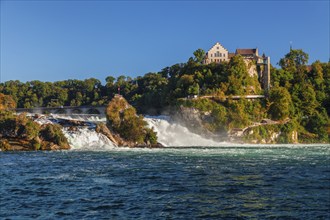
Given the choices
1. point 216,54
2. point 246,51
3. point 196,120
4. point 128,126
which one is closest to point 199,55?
point 216,54

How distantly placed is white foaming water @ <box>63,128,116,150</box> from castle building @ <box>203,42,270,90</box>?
5080 cm

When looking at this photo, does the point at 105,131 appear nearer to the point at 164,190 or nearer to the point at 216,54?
the point at 164,190

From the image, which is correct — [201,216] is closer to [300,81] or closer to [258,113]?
[258,113]

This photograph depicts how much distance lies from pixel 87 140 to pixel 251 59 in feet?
197

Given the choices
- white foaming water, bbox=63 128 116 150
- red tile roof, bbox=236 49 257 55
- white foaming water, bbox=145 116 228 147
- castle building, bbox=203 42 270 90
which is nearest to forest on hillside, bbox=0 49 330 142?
castle building, bbox=203 42 270 90

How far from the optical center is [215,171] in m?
36.1

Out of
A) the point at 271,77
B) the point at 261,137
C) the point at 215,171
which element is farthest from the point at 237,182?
the point at 271,77

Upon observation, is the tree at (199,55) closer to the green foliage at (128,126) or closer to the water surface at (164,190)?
the green foliage at (128,126)

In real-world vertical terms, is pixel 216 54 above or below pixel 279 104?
above

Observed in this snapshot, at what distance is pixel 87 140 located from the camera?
65.8 m

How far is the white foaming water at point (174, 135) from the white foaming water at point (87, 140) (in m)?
13.6

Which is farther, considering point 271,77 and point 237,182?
point 271,77

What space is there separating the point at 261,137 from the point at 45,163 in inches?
2287

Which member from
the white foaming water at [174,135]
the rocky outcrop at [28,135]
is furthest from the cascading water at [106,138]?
the rocky outcrop at [28,135]
